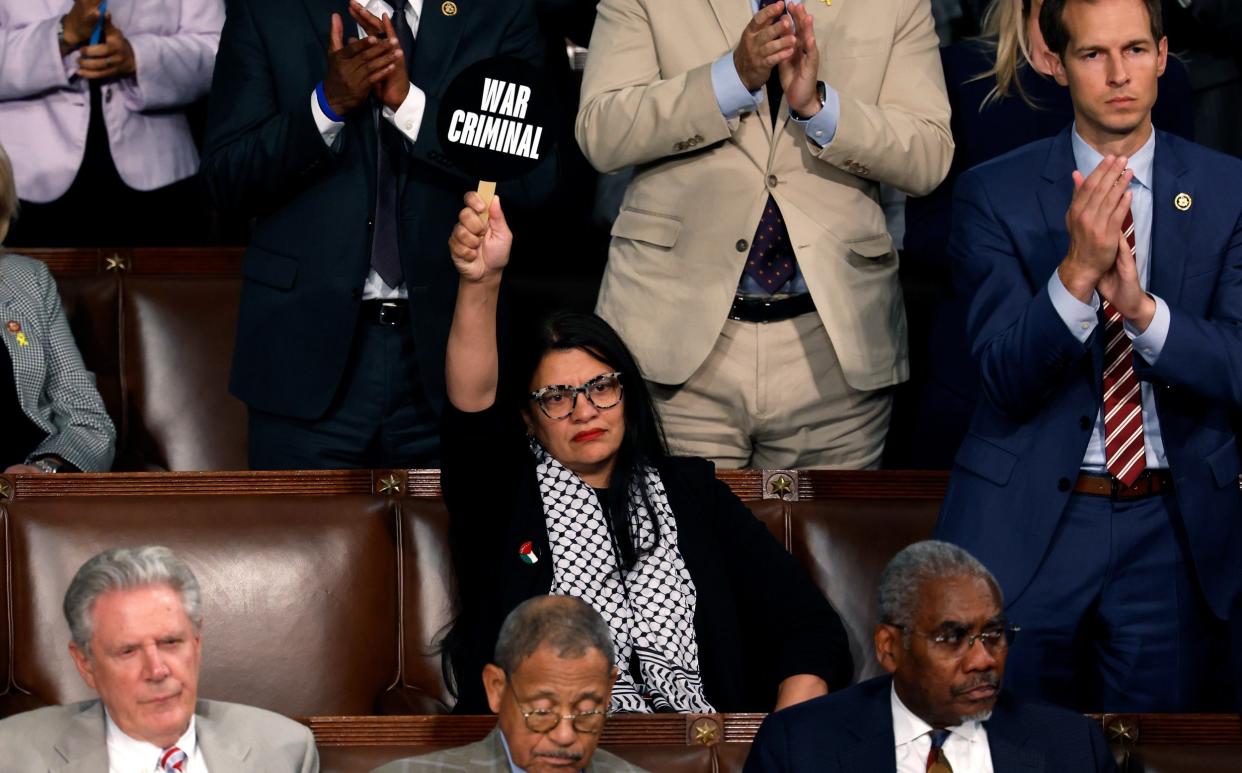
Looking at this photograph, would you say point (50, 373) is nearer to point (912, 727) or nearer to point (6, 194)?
point (6, 194)

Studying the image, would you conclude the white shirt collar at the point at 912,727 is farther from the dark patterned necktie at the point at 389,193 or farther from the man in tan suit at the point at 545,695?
the dark patterned necktie at the point at 389,193

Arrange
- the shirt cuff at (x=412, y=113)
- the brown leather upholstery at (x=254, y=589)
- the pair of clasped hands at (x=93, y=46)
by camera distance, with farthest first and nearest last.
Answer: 1. the pair of clasped hands at (x=93, y=46)
2. the shirt cuff at (x=412, y=113)
3. the brown leather upholstery at (x=254, y=589)

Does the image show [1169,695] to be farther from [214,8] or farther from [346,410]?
[214,8]

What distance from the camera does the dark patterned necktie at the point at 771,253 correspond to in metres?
3.11

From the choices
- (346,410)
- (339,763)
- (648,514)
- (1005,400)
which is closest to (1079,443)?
(1005,400)

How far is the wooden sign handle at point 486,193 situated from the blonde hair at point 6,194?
1.10 m

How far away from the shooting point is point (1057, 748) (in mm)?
2340

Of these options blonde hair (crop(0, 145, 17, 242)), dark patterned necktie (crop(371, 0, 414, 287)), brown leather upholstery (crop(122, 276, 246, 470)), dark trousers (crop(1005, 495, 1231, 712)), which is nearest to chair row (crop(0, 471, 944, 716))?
dark patterned necktie (crop(371, 0, 414, 287))

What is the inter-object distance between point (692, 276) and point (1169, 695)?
3.30ft

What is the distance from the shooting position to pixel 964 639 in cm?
230

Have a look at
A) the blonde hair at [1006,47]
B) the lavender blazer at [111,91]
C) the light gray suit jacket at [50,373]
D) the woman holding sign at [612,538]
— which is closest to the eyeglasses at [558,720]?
the woman holding sign at [612,538]

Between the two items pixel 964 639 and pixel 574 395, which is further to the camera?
pixel 574 395

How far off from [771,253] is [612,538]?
0.58 meters

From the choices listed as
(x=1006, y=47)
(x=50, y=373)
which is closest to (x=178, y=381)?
(x=50, y=373)
